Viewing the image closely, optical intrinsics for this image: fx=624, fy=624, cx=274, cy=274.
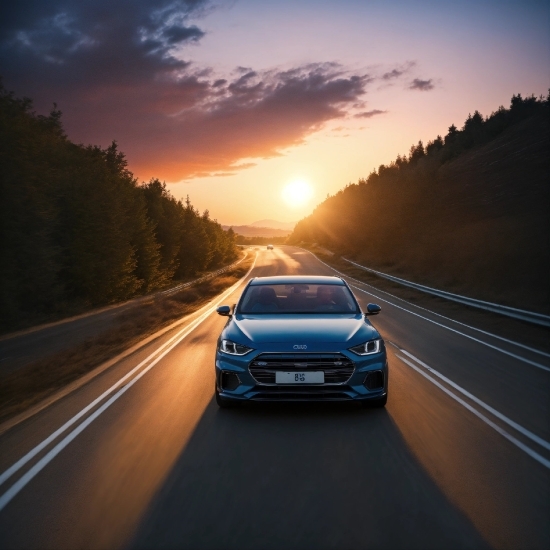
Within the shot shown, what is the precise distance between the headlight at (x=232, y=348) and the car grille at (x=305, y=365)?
0.24 meters

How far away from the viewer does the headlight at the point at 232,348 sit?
7.05 metres

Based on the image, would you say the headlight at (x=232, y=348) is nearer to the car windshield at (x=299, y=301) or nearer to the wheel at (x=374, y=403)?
the car windshield at (x=299, y=301)

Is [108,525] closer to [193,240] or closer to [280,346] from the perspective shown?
[280,346]

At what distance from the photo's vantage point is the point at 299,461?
5445 mm

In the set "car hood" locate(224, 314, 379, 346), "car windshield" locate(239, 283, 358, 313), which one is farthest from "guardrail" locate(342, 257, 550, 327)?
"car hood" locate(224, 314, 379, 346)

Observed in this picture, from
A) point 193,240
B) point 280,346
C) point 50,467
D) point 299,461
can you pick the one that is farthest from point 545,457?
point 193,240

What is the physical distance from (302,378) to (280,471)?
5.55 ft

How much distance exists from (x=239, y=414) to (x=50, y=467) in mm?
2390

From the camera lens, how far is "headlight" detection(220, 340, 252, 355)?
7.05m

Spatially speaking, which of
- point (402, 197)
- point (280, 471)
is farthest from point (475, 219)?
point (280, 471)

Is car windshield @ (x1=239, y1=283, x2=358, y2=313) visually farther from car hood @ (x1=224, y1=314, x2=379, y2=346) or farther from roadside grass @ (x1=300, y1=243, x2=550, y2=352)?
roadside grass @ (x1=300, y1=243, x2=550, y2=352)

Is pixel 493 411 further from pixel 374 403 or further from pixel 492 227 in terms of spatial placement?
pixel 492 227

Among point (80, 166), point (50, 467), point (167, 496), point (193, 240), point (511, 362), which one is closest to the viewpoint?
point (167, 496)

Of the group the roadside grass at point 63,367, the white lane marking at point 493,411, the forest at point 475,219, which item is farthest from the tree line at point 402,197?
the white lane marking at point 493,411
